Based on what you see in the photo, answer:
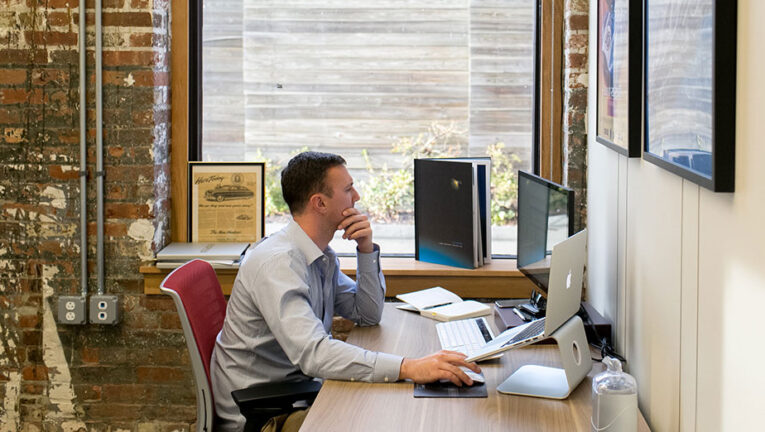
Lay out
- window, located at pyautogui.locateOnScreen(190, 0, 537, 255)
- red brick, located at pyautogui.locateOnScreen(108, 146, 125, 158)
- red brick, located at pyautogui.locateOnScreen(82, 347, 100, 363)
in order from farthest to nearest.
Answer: window, located at pyautogui.locateOnScreen(190, 0, 537, 255) → red brick, located at pyautogui.locateOnScreen(82, 347, 100, 363) → red brick, located at pyautogui.locateOnScreen(108, 146, 125, 158)

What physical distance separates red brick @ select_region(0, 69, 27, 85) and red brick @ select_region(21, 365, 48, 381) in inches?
44.8

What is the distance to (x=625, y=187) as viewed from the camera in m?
2.43

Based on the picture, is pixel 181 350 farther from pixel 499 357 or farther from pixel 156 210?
pixel 499 357

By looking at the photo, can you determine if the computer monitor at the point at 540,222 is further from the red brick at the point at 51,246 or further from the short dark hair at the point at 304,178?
the red brick at the point at 51,246

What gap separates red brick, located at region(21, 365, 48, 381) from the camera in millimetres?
3568

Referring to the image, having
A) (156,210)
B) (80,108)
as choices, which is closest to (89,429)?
(156,210)

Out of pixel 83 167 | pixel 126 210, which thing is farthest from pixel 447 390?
pixel 83 167

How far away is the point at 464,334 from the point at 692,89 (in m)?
1.30

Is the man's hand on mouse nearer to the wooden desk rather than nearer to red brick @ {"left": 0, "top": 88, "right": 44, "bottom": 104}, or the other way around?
the wooden desk

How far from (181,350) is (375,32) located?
154cm

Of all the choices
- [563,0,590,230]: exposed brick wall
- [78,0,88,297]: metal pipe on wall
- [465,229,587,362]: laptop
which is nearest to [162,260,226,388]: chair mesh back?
[465,229,587,362]: laptop

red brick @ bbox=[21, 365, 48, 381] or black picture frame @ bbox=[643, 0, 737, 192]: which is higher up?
black picture frame @ bbox=[643, 0, 737, 192]

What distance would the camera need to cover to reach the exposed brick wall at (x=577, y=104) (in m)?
3.37

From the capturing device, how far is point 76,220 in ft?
11.4
